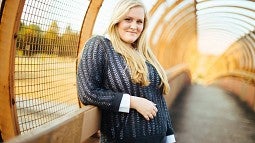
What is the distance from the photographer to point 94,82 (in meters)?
2.42

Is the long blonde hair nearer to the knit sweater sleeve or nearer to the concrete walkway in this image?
the knit sweater sleeve

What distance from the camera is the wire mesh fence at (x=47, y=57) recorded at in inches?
110

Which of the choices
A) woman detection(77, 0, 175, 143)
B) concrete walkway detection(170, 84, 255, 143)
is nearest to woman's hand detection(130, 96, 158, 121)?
woman detection(77, 0, 175, 143)

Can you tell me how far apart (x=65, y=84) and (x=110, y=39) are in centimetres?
158

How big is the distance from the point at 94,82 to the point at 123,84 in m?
0.20

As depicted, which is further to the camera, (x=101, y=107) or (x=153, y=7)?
(x=153, y=7)

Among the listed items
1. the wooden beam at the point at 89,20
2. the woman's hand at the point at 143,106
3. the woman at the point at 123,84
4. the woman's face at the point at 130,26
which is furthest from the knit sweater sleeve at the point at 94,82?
the wooden beam at the point at 89,20

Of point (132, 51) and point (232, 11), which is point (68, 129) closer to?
point (132, 51)

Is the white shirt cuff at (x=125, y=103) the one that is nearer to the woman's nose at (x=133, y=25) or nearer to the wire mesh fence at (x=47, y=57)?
the woman's nose at (x=133, y=25)

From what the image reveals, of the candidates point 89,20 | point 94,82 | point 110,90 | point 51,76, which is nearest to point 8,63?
point 94,82

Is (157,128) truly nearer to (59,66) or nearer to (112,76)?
(112,76)

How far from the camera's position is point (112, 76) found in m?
2.47

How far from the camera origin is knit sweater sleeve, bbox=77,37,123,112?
2.39 metres

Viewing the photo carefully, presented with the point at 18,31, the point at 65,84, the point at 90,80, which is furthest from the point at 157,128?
the point at 65,84
